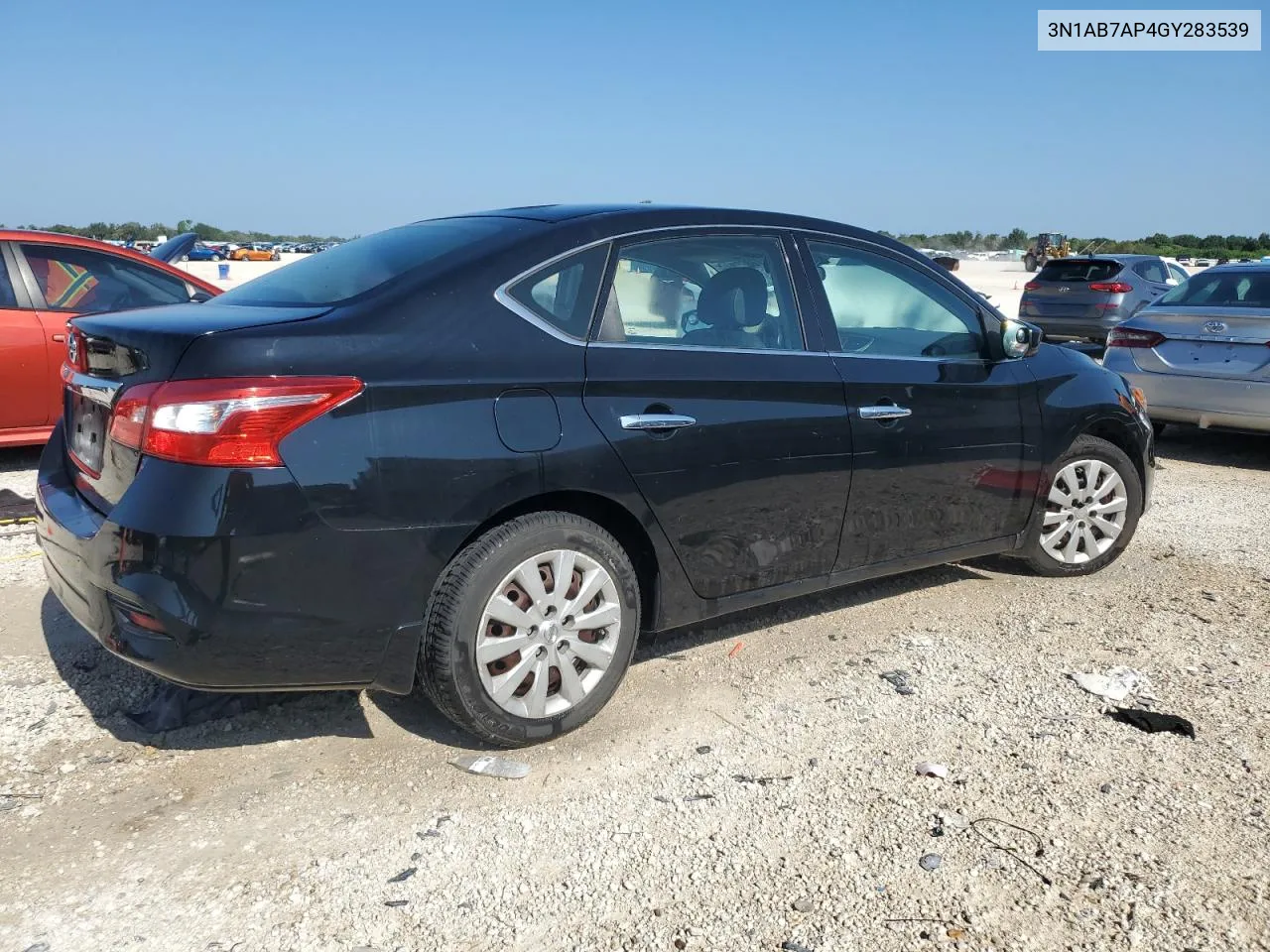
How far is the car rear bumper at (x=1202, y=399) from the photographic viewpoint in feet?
25.0

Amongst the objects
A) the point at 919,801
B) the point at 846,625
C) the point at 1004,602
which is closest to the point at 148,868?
the point at 919,801

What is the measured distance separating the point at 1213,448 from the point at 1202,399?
137cm

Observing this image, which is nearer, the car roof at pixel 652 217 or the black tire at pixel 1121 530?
the car roof at pixel 652 217

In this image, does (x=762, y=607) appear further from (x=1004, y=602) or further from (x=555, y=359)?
(x=555, y=359)

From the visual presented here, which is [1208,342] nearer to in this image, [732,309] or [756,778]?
[732,309]

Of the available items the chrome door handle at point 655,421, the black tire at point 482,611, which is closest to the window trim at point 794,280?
the chrome door handle at point 655,421

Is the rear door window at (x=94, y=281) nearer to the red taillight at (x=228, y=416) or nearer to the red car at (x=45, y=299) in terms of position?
the red car at (x=45, y=299)

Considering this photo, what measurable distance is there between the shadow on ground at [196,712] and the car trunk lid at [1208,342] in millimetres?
6772

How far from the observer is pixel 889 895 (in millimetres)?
2650

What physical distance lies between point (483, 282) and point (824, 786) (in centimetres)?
181

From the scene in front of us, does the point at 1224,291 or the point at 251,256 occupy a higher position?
the point at 251,256

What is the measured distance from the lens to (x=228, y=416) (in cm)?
278

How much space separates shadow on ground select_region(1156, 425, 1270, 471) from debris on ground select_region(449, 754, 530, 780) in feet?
21.7

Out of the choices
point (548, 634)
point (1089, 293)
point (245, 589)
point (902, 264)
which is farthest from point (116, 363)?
point (1089, 293)
